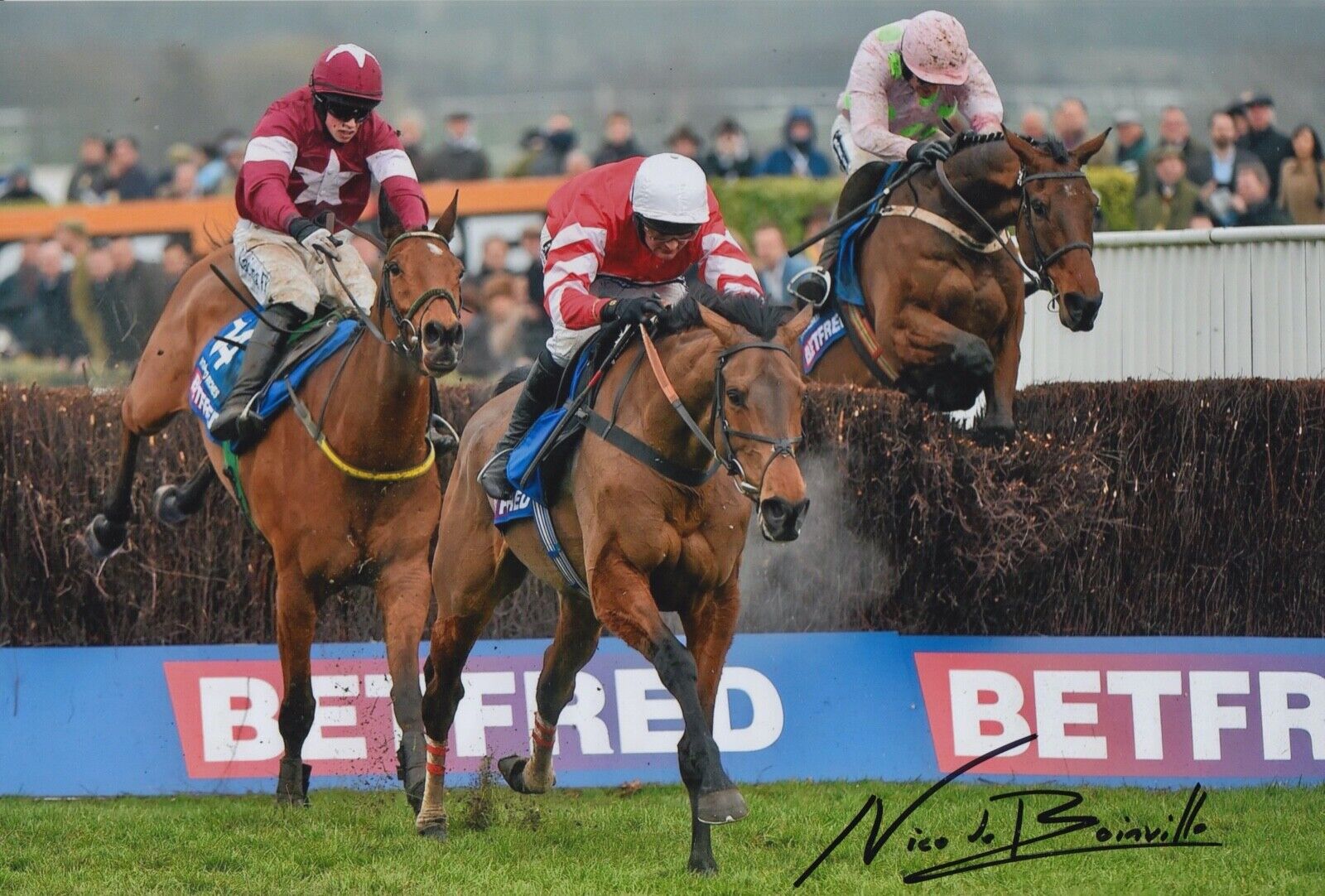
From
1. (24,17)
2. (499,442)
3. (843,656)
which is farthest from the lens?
(24,17)

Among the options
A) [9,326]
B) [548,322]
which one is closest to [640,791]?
[548,322]

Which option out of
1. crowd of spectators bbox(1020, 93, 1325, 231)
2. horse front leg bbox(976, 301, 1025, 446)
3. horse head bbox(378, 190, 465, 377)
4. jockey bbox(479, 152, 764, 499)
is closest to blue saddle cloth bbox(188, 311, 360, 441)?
horse head bbox(378, 190, 465, 377)

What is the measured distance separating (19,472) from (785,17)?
29.0ft

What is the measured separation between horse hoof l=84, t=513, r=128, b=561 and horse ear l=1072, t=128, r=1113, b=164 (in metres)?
4.77

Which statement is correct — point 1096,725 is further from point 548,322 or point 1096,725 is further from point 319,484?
point 548,322

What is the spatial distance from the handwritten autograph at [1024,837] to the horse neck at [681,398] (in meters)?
1.35

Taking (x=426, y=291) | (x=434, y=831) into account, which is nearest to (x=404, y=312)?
(x=426, y=291)

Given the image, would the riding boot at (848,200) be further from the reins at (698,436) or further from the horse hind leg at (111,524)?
the horse hind leg at (111,524)

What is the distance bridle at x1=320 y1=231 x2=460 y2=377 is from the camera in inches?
271

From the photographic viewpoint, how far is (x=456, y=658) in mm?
7320

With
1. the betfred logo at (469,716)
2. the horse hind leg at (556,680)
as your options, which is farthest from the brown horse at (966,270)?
the horse hind leg at (556,680)

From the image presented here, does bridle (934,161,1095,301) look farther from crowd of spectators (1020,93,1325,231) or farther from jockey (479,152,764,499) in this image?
crowd of spectators (1020,93,1325,231)

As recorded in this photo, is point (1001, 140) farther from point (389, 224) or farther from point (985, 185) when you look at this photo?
point (389, 224)

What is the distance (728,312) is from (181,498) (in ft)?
12.3
